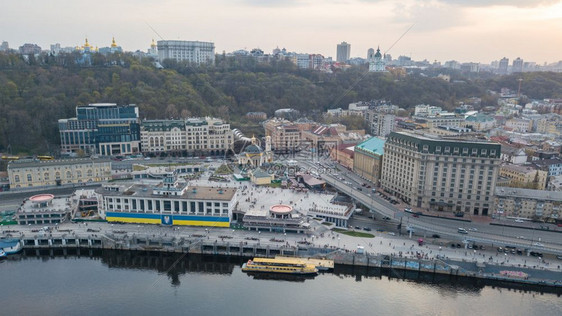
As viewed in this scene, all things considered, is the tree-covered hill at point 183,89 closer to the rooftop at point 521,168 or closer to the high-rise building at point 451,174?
the high-rise building at point 451,174

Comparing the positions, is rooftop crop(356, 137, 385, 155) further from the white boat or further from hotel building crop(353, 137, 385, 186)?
the white boat

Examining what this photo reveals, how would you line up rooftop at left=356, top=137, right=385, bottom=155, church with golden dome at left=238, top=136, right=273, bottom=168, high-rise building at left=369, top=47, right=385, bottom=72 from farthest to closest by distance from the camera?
high-rise building at left=369, top=47, right=385, bottom=72 < church with golden dome at left=238, top=136, right=273, bottom=168 < rooftop at left=356, top=137, right=385, bottom=155

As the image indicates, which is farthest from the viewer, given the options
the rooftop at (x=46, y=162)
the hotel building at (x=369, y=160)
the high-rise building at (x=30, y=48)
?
the high-rise building at (x=30, y=48)

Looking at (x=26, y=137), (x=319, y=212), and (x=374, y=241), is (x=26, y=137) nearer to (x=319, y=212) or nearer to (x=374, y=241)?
(x=319, y=212)

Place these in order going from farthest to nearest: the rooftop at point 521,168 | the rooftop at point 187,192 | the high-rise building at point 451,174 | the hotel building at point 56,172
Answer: the rooftop at point 521,168 → the hotel building at point 56,172 → the high-rise building at point 451,174 → the rooftop at point 187,192

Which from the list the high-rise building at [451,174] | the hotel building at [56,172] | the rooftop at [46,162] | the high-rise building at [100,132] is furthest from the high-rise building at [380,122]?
the rooftop at [46,162]

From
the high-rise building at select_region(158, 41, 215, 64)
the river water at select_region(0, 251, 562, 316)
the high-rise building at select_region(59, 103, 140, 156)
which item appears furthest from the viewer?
the high-rise building at select_region(158, 41, 215, 64)

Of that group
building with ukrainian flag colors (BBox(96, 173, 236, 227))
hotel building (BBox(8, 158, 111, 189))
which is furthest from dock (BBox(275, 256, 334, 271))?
hotel building (BBox(8, 158, 111, 189))
